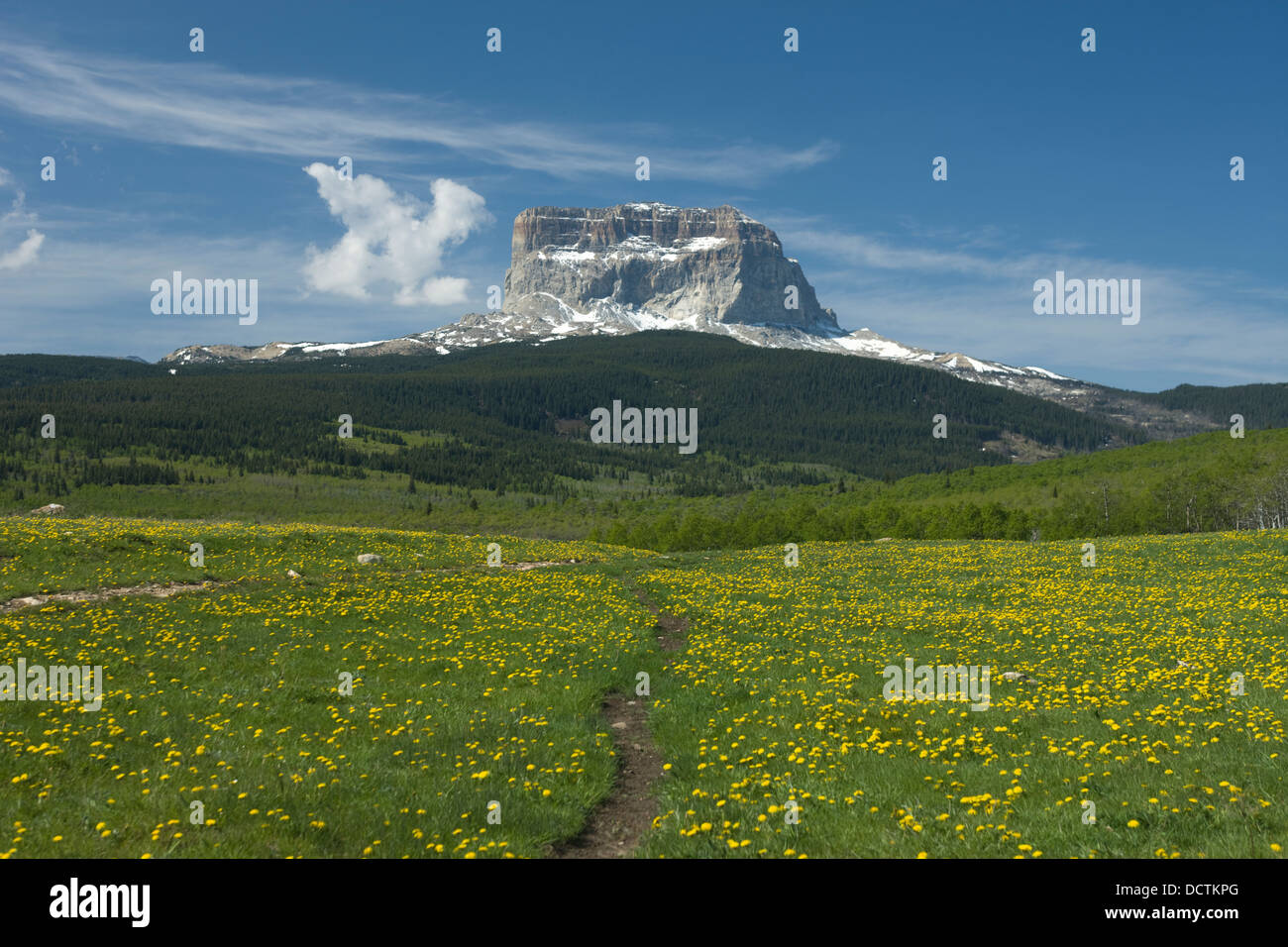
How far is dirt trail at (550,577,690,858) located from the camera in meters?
10.1

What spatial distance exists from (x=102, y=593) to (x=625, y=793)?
23.7 metres

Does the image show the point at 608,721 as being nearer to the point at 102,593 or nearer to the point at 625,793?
the point at 625,793

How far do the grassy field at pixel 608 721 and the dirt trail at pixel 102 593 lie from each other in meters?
0.49

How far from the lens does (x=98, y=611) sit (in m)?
23.0

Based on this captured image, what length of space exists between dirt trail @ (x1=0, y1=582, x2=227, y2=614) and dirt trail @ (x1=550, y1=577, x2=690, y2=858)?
1955 centimetres

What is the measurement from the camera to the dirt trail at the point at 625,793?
399 inches

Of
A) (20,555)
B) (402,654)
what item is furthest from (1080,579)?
(20,555)

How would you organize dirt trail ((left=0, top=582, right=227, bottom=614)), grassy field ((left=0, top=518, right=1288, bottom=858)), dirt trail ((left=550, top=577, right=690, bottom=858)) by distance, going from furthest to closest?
dirt trail ((left=0, top=582, right=227, bottom=614)) < dirt trail ((left=550, top=577, right=690, bottom=858)) < grassy field ((left=0, top=518, right=1288, bottom=858))

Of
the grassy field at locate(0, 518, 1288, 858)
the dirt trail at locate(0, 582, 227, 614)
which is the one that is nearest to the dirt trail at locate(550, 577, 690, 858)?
the grassy field at locate(0, 518, 1288, 858)

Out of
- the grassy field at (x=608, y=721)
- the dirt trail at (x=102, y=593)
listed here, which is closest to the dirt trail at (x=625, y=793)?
the grassy field at (x=608, y=721)

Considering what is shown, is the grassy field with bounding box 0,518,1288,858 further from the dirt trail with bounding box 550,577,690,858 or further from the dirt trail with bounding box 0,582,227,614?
the dirt trail with bounding box 0,582,227,614

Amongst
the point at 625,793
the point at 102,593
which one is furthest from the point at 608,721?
the point at 102,593
